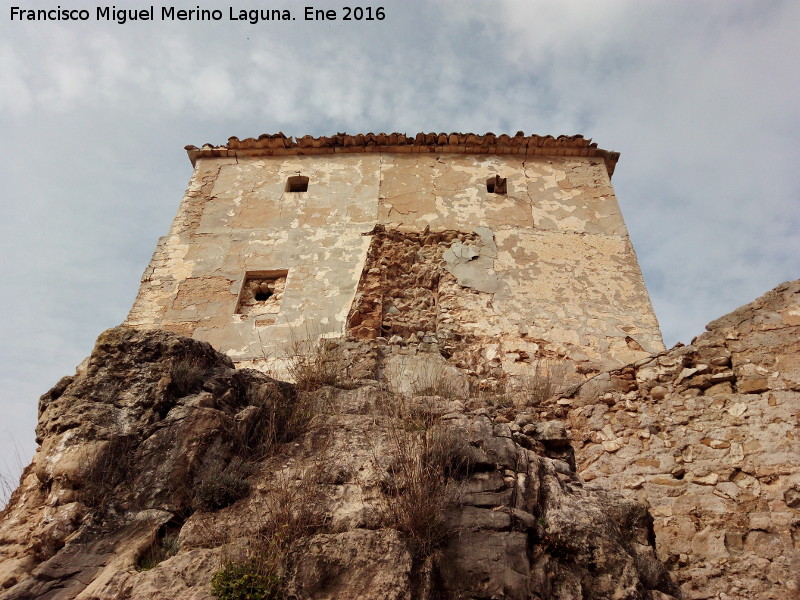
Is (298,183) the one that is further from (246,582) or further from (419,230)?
(246,582)

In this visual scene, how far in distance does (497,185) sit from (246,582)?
8.28 metres

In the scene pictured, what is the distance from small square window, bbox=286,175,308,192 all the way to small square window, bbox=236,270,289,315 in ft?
6.63

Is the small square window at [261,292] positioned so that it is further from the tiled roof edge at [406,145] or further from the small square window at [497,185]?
the small square window at [497,185]

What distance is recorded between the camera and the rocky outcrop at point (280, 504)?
3.20m

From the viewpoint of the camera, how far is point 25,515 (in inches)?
146

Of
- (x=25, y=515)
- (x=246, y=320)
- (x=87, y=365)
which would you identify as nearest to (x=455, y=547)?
(x=25, y=515)

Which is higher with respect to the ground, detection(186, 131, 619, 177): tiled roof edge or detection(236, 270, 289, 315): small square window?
detection(186, 131, 619, 177): tiled roof edge

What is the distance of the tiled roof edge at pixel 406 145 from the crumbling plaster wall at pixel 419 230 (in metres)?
0.14

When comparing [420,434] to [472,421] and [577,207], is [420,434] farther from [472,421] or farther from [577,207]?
[577,207]

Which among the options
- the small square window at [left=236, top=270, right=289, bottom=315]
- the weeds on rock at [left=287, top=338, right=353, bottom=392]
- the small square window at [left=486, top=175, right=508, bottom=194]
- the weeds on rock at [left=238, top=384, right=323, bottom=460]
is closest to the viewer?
the weeds on rock at [left=238, top=384, right=323, bottom=460]

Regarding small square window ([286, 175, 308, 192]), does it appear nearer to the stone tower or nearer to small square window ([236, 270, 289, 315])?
the stone tower

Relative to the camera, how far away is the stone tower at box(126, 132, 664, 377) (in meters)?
8.17

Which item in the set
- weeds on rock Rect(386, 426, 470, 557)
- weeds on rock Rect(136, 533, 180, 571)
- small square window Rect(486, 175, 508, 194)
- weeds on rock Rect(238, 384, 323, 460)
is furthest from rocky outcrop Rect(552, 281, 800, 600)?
small square window Rect(486, 175, 508, 194)

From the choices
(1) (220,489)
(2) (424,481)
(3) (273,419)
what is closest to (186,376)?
(3) (273,419)
